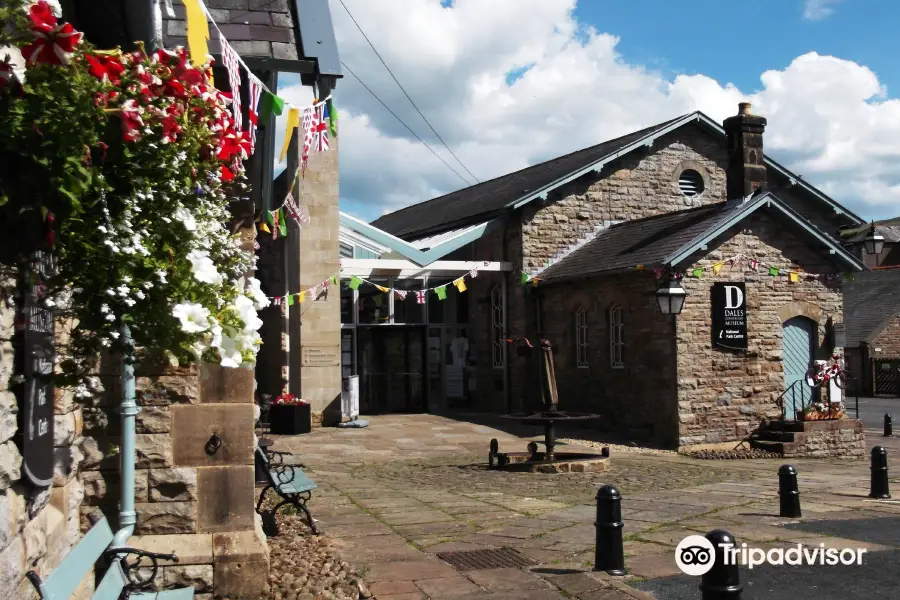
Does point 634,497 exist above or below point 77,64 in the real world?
below

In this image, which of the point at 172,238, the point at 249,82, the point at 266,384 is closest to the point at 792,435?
the point at 266,384

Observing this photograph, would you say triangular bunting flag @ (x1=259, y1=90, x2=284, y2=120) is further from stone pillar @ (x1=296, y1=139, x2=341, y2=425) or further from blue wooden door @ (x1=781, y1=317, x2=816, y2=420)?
blue wooden door @ (x1=781, y1=317, x2=816, y2=420)

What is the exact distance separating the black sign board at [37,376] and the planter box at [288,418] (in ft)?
42.4

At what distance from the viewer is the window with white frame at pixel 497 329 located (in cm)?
2191

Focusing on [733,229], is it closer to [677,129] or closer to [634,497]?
[677,129]

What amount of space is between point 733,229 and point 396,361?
868 centimetres

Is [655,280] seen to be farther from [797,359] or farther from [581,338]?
[797,359]

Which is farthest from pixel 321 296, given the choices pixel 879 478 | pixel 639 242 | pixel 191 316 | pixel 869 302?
pixel 869 302

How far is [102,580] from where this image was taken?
4.09 metres

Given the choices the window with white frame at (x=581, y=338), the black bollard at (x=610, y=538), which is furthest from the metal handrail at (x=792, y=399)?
the black bollard at (x=610, y=538)

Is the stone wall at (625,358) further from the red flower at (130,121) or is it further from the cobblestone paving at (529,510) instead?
the red flower at (130,121)

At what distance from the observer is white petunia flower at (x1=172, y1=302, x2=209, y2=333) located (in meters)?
3.37

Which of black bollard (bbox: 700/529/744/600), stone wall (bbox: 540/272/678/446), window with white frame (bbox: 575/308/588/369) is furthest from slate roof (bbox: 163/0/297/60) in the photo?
window with white frame (bbox: 575/308/588/369)

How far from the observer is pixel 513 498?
10.7m
